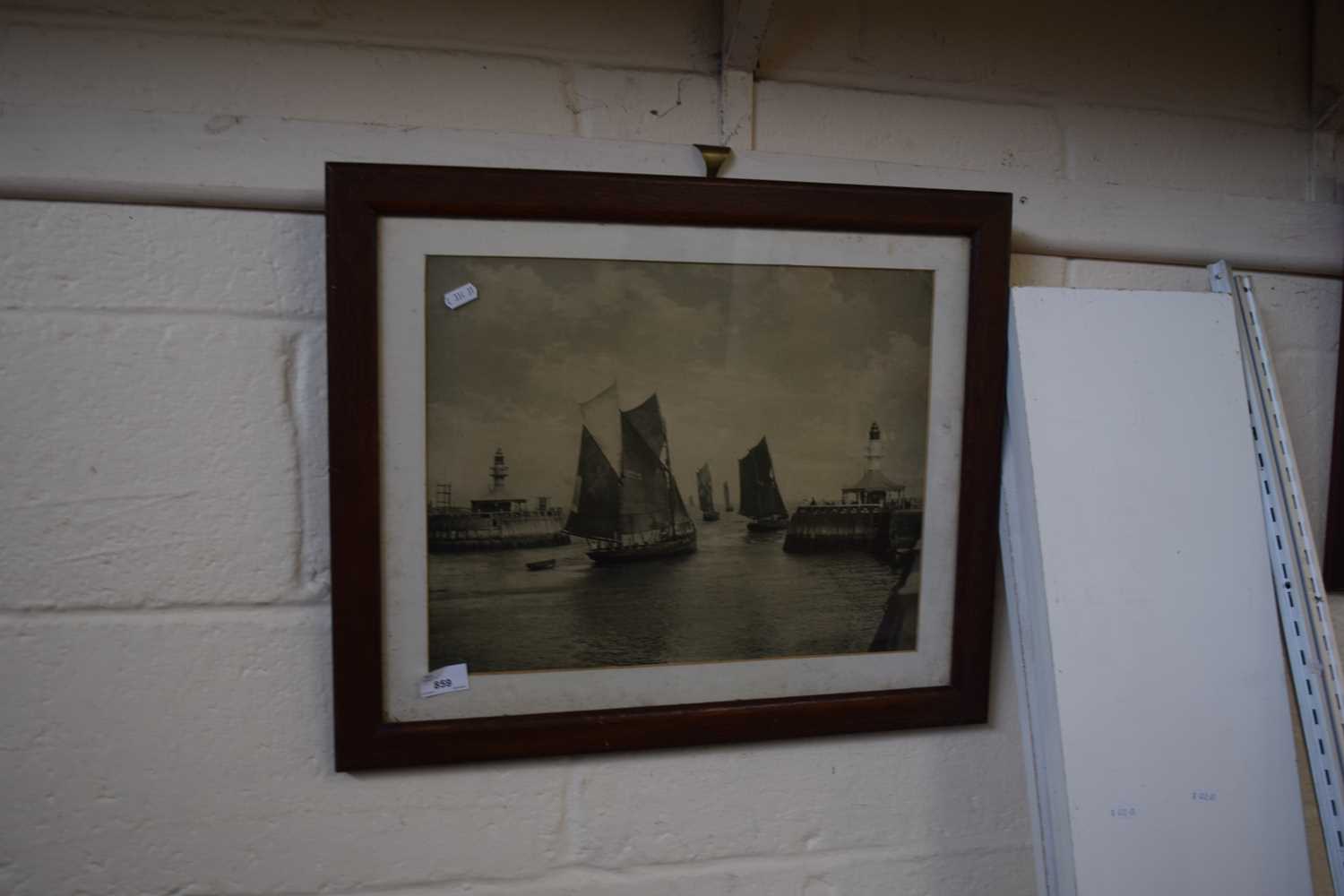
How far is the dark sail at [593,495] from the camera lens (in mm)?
620

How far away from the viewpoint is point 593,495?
623 millimetres

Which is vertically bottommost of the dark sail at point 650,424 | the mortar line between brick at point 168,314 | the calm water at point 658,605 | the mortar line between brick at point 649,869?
the mortar line between brick at point 649,869

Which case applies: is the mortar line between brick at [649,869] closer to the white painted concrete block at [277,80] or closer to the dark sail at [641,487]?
the dark sail at [641,487]

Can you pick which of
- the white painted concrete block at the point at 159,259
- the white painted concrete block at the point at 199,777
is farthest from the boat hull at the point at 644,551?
the white painted concrete block at the point at 159,259

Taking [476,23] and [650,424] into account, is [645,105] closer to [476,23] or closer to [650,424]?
[476,23]

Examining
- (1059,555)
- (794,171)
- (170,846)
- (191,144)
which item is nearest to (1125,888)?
(1059,555)

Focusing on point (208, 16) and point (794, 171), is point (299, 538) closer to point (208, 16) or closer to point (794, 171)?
point (208, 16)

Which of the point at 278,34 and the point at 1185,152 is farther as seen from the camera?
the point at 1185,152

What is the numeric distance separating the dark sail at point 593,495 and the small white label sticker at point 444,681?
16 centimetres

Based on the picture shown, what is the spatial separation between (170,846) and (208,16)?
→ 728mm

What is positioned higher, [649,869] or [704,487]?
[704,487]

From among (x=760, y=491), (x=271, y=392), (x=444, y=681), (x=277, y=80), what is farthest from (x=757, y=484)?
(x=277, y=80)

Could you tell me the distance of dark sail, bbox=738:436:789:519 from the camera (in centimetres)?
65

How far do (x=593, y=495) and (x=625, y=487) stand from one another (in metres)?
0.03
